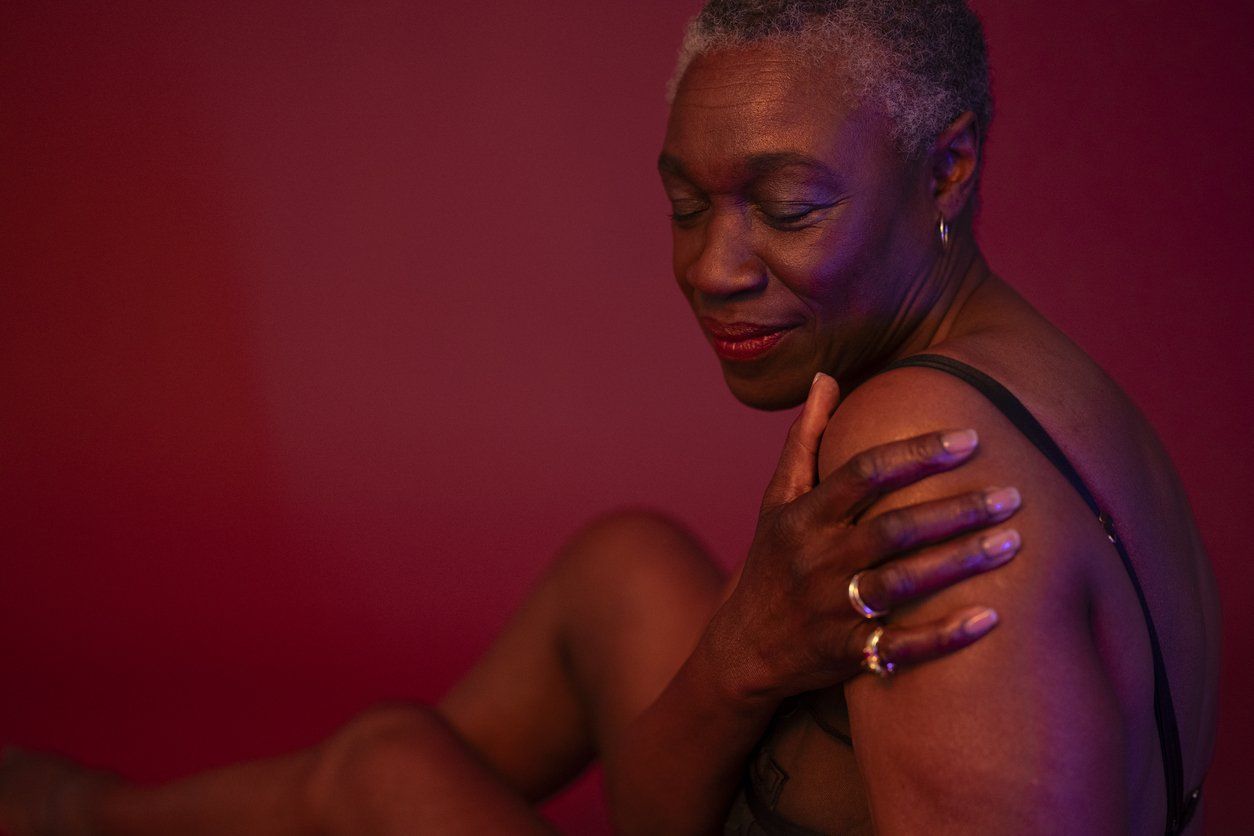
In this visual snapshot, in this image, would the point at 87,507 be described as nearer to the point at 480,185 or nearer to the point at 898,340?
the point at 480,185

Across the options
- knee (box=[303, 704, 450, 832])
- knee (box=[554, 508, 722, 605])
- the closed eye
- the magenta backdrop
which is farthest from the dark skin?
the magenta backdrop

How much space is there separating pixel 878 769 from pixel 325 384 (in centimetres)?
248

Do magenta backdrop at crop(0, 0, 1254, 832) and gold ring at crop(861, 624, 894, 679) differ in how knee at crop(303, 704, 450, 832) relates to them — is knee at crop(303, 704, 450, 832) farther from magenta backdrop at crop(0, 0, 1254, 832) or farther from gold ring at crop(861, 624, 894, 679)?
magenta backdrop at crop(0, 0, 1254, 832)

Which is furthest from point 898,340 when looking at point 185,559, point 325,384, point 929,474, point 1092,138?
point 185,559

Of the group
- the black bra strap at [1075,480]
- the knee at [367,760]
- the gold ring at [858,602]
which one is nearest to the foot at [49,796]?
the knee at [367,760]

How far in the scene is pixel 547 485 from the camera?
338cm

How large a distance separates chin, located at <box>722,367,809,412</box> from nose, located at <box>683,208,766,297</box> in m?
0.13

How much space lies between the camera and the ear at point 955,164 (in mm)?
1470

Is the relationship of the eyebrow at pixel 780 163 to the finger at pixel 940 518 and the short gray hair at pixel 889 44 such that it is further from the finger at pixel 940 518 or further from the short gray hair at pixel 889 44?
the finger at pixel 940 518

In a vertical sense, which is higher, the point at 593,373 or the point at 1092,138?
the point at 1092,138

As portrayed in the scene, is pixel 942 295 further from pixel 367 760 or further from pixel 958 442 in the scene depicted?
pixel 367 760

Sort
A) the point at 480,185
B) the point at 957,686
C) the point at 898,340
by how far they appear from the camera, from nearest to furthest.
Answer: the point at 957,686 → the point at 898,340 → the point at 480,185

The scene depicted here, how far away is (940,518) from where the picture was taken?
1.09m

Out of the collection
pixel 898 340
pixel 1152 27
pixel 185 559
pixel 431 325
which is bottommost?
pixel 185 559
